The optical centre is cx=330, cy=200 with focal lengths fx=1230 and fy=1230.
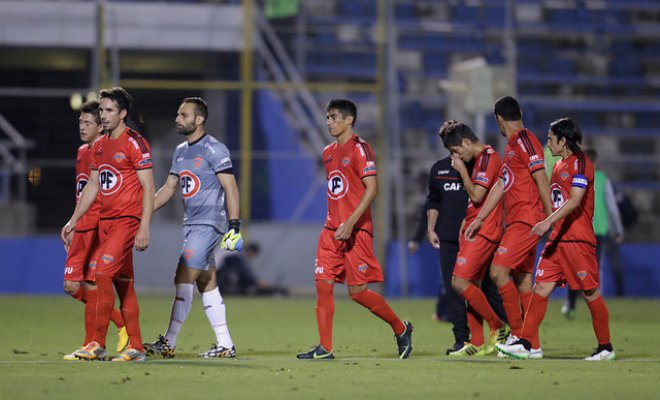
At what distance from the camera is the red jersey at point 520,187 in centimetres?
984

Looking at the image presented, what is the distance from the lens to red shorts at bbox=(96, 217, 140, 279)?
9227 millimetres

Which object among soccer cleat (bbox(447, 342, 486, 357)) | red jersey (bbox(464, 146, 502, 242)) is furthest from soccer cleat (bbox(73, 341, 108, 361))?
red jersey (bbox(464, 146, 502, 242))

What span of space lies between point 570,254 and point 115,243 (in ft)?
11.7

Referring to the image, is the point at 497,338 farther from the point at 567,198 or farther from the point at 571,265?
the point at 567,198

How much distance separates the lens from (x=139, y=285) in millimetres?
20891

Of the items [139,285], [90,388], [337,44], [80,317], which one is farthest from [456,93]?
[90,388]

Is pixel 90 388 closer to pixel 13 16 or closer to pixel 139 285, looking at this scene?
pixel 139 285

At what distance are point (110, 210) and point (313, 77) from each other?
14784mm

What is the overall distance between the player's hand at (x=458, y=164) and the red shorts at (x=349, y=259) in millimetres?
927

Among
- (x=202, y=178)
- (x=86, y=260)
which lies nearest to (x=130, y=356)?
(x=86, y=260)

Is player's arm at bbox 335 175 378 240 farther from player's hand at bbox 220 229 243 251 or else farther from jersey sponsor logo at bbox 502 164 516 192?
jersey sponsor logo at bbox 502 164 516 192

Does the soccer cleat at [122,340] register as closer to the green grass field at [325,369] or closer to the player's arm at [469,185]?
the green grass field at [325,369]

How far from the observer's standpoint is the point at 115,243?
9.27 m

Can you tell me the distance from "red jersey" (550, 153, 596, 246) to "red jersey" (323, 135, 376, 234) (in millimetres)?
1514
